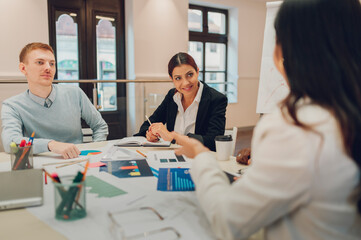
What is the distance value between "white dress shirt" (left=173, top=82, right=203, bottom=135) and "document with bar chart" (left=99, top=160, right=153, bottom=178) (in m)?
0.74

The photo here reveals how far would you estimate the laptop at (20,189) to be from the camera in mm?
994

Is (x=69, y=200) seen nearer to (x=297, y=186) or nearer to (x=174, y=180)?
(x=174, y=180)

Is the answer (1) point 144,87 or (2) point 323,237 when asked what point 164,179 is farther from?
(1) point 144,87

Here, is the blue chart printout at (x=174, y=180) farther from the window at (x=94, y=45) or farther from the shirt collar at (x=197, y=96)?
the window at (x=94, y=45)

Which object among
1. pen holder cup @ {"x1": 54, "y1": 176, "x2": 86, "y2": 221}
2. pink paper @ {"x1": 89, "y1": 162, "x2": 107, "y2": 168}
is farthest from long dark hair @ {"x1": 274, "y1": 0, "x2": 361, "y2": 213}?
pink paper @ {"x1": 89, "y1": 162, "x2": 107, "y2": 168}

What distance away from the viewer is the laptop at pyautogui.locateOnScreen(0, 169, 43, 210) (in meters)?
0.99

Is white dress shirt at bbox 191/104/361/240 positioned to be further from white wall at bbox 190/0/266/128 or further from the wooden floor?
white wall at bbox 190/0/266/128

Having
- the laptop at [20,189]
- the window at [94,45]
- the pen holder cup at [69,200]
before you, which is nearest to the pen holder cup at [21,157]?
the laptop at [20,189]

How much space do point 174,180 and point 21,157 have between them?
63 cm

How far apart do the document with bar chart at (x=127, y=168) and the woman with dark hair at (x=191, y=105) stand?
1.63ft

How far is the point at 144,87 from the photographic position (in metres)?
4.11

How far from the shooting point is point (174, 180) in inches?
48.4

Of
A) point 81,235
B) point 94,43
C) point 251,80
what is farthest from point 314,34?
point 251,80

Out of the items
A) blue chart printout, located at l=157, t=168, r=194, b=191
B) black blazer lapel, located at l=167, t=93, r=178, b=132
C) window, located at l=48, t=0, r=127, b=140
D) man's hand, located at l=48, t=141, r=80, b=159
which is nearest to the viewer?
blue chart printout, located at l=157, t=168, r=194, b=191
